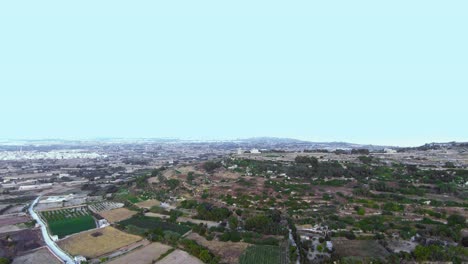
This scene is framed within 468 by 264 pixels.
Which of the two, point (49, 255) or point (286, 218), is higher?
point (286, 218)

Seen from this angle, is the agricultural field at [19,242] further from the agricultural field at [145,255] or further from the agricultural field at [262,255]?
the agricultural field at [262,255]

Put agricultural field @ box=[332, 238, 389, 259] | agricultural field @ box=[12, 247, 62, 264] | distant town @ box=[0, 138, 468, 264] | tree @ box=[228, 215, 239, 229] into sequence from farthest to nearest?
tree @ box=[228, 215, 239, 229], agricultural field @ box=[12, 247, 62, 264], distant town @ box=[0, 138, 468, 264], agricultural field @ box=[332, 238, 389, 259]

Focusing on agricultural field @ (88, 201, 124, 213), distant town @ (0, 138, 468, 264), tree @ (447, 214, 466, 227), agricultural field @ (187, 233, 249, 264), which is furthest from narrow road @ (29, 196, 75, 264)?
tree @ (447, 214, 466, 227)

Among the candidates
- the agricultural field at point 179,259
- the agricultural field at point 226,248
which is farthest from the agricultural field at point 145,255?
the agricultural field at point 226,248

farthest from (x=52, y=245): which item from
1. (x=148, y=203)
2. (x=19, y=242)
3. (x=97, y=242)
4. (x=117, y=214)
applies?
(x=148, y=203)

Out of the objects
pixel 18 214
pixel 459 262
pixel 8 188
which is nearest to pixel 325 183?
pixel 459 262

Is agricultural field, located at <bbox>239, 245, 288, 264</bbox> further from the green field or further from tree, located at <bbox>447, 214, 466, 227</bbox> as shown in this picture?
tree, located at <bbox>447, 214, 466, 227</bbox>

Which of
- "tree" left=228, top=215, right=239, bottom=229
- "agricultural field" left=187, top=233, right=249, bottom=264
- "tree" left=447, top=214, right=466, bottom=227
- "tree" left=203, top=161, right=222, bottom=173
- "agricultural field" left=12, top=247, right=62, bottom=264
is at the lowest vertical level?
"agricultural field" left=12, top=247, right=62, bottom=264

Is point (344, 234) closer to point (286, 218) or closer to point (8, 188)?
point (286, 218)
